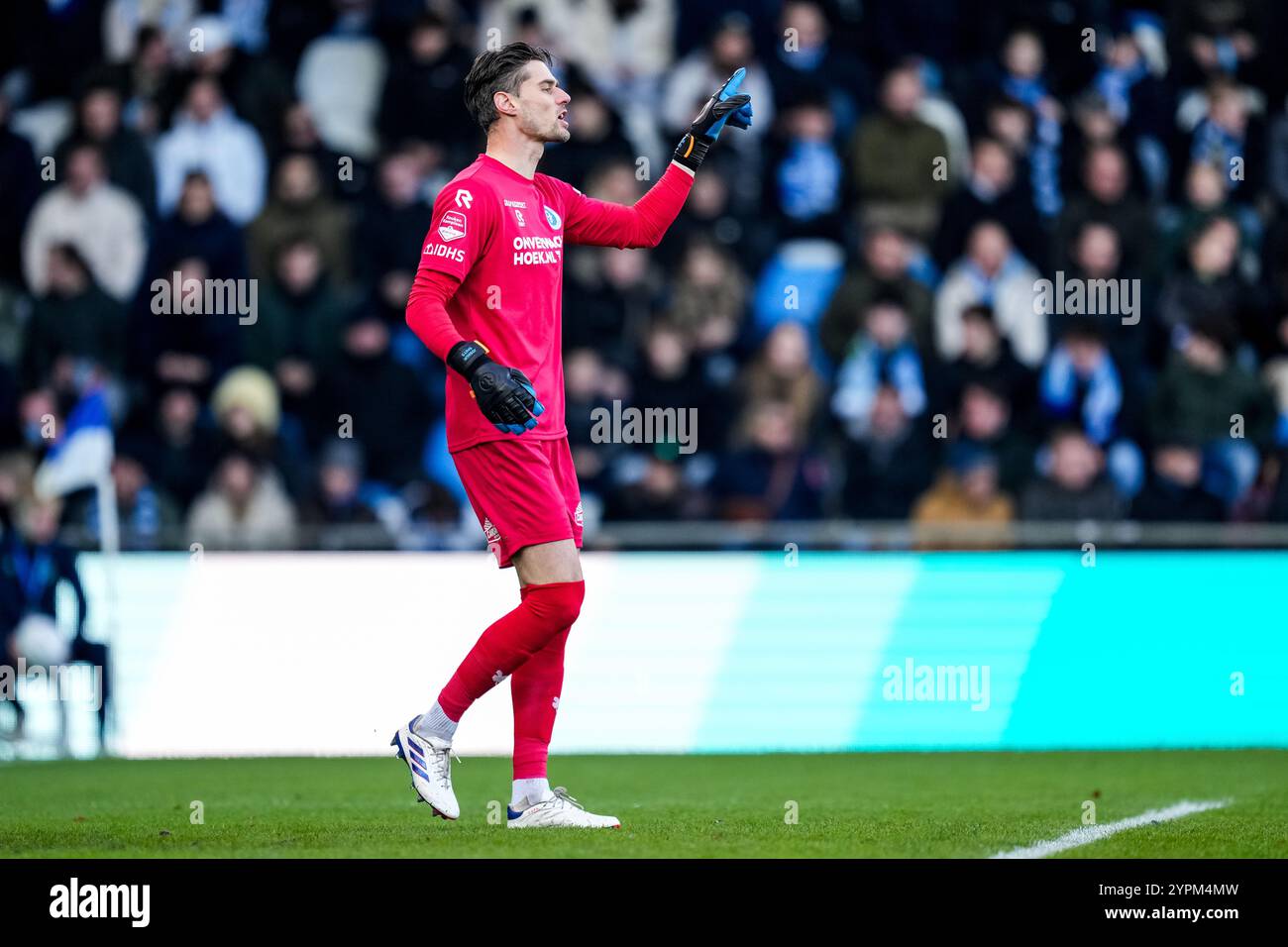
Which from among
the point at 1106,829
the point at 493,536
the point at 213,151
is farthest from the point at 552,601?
the point at 213,151

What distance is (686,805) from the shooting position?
8461 mm

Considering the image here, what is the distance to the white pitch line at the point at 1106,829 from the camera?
22.2 ft

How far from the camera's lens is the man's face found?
746 centimetres

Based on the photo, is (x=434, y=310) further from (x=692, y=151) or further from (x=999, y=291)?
(x=999, y=291)

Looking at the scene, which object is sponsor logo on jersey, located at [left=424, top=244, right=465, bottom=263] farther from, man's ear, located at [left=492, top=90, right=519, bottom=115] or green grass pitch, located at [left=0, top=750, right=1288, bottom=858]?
green grass pitch, located at [left=0, top=750, right=1288, bottom=858]

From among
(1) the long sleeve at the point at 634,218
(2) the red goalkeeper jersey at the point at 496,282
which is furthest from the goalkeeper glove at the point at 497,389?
Result: (1) the long sleeve at the point at 634,218

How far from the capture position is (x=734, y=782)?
9.71 meters

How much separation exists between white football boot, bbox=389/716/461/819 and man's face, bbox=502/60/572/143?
203 centimetres

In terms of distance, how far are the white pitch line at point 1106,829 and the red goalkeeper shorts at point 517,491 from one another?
1.82 metres

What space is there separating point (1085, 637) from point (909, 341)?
2.95 meters

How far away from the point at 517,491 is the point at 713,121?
1614 mm

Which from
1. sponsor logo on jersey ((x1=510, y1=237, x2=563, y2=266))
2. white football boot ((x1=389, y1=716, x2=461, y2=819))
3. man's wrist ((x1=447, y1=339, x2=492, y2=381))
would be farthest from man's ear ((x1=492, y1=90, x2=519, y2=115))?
white football boot ((x1=389, y1=716, x2=461, y2=819))

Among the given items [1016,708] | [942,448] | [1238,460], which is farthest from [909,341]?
[1016,708]

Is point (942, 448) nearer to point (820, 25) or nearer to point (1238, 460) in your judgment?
point (1238, 460)
